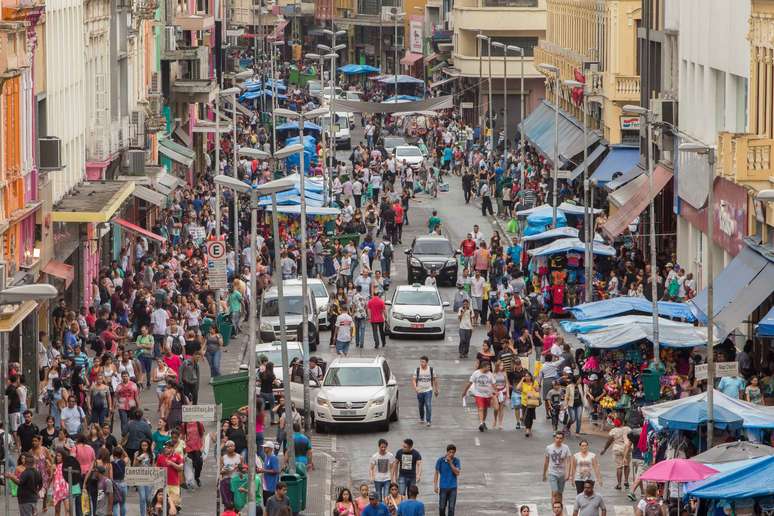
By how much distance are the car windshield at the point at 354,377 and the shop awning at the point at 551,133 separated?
36942mm

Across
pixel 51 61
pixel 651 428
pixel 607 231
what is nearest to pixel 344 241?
pixel 607 231

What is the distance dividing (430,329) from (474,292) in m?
2.31

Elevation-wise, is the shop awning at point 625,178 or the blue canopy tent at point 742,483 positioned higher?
the shop awning at point 625,178

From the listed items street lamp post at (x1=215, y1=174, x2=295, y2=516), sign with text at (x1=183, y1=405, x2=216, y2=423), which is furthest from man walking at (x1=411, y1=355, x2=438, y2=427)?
sign with text at (x1=183, y1=405, x2=216, y2=423)

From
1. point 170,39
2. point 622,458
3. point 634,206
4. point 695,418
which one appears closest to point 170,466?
point 622,458

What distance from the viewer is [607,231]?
59812mm

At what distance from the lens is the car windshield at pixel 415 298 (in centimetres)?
5294

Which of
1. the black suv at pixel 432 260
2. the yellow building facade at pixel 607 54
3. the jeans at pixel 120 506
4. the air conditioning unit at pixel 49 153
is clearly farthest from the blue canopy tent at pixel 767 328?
the yellow building facade at pixel 607 54

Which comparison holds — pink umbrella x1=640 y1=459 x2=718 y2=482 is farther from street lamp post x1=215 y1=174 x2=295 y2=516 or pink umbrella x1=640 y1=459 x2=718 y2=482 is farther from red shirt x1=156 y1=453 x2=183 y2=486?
red shirt x1=156 y1=453 x2=183 y2=486

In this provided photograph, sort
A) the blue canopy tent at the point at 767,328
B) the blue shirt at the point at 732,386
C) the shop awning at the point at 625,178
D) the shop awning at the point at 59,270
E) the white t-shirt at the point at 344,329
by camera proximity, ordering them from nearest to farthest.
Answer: the blue shirt at the point at 732,386 → the blue canopy tent at the point at 767,328 → the shop awning at the point at 59,270 → the white t-shirt at the point at 344,329 → the shop awning at the point at 625,178

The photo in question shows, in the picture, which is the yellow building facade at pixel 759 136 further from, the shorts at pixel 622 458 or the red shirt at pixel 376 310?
the red shirt at pixel 376 310

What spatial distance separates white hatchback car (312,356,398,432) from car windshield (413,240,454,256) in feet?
66.8

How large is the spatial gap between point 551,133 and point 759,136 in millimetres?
43366

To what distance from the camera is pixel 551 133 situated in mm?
86938
